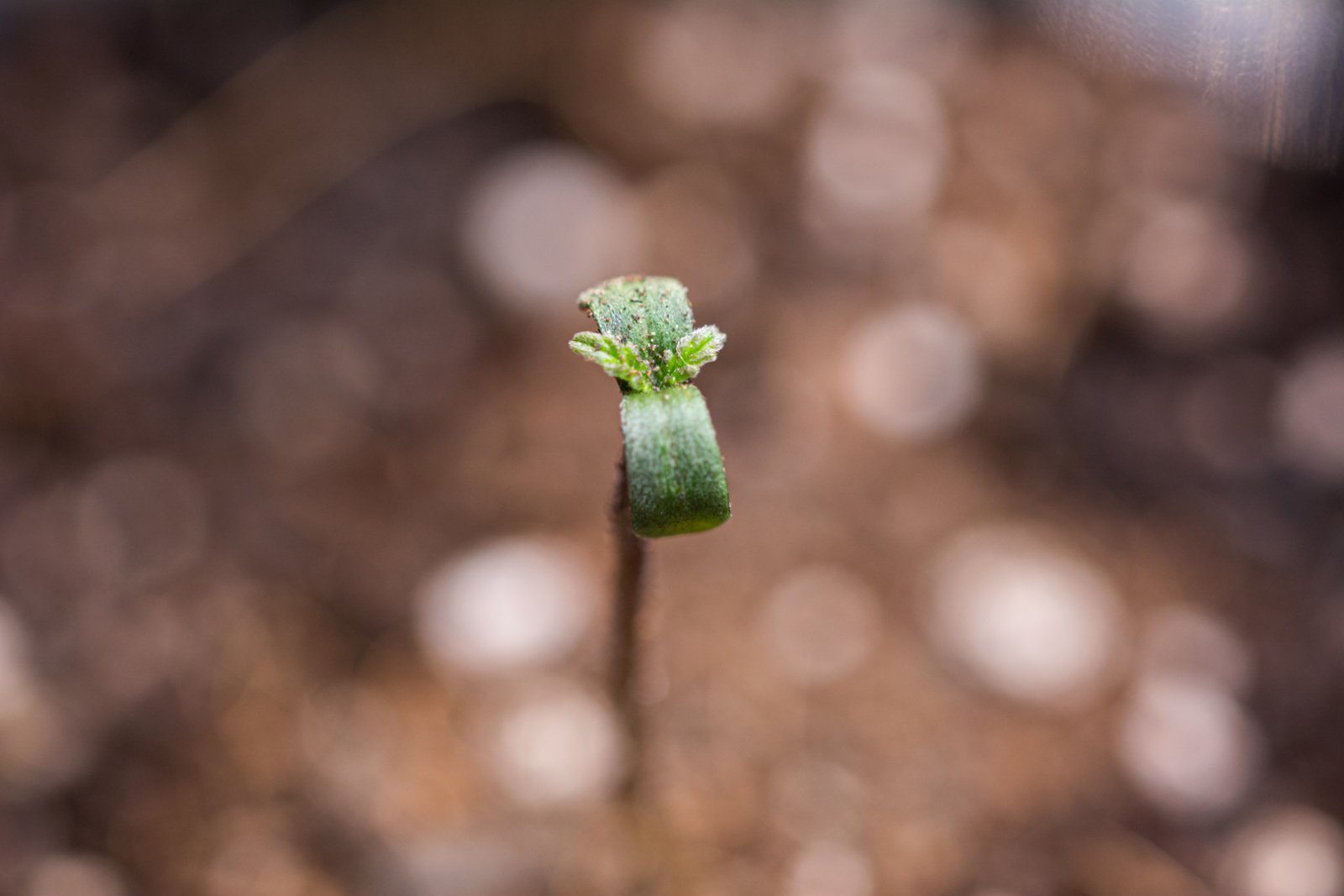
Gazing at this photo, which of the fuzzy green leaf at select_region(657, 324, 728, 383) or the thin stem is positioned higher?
the fuzzy green leaf at select_region(657, 324, 728, 383)

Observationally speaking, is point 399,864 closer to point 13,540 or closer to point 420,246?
point 13,540

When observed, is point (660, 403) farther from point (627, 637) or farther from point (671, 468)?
point (627, 637)

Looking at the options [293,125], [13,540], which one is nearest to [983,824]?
[13,540]

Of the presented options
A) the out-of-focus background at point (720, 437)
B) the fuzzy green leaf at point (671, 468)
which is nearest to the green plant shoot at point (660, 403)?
the fuzzy green leaf at point (671, 468)

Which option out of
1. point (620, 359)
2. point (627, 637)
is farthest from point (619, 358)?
point (627, 637)

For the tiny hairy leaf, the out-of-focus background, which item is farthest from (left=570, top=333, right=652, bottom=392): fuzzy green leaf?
the out-of-focus background

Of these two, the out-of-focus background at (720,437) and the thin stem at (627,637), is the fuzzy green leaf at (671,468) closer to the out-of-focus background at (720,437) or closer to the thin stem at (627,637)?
the thin stem at (627,637)

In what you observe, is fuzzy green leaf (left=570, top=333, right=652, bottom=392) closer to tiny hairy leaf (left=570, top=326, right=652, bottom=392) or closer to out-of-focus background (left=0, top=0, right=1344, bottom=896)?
tiny hairy leaf (left=570, top=326, right=652, bottom=392)

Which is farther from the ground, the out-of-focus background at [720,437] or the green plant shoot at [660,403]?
the out-of-focus background at [720,437]
